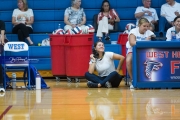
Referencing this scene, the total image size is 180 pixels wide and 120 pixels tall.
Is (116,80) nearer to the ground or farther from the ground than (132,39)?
nearer to the ground

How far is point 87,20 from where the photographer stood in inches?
588

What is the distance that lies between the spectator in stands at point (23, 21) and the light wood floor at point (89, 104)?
3299 millimetres

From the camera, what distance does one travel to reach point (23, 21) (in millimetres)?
14297

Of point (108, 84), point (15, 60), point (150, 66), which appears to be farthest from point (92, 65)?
point (15, 60)

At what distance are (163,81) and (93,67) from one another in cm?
154

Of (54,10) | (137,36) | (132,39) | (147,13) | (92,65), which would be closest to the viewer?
(132,39)

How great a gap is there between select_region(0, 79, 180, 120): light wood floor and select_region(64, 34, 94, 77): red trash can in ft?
4.18

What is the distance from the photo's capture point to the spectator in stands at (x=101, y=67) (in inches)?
436

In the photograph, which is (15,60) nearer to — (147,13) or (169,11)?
(147,13)

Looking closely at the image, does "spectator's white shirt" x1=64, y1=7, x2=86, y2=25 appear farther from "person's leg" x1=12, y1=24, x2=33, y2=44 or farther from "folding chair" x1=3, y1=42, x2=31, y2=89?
"folding chair" x1=3, y1=42, x2=31, y2=89

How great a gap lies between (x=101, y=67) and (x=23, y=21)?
12.8 ft

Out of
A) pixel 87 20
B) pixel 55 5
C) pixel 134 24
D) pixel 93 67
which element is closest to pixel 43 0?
pixel 55 5

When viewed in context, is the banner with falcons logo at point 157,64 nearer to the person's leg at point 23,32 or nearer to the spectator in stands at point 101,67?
the spectator in stands at point 101,67

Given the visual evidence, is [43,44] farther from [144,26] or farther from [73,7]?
[144,26]
